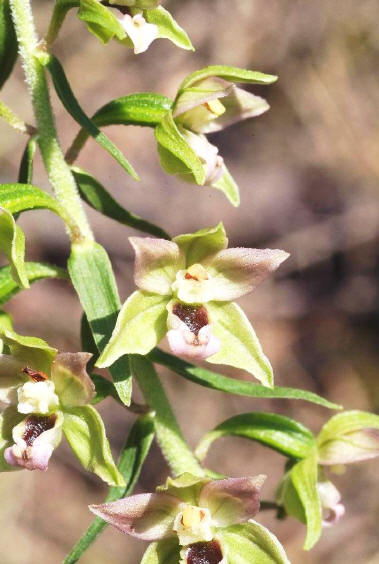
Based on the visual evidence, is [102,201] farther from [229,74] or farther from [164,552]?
[164,552]

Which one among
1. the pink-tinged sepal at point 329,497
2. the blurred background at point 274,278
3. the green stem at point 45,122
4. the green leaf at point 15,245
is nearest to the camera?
the green leaf at point 15,245

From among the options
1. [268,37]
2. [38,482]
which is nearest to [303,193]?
[268,37]

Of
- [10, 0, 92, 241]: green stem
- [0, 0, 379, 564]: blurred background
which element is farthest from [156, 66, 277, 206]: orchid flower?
[0, 0, 379, 564]: blurred background

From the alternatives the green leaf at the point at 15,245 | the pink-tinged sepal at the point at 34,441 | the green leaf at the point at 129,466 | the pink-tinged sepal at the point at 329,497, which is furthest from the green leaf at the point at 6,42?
the pink-tinged sepal at the point at 329,497

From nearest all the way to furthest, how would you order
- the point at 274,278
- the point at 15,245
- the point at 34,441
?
the point at 15,245 < the point at 34,441 < the point at 274,278

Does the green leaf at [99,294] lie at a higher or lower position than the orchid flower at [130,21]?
lower

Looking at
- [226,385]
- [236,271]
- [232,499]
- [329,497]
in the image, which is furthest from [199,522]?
[329,497]

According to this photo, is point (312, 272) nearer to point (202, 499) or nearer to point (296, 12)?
point (296, 12)

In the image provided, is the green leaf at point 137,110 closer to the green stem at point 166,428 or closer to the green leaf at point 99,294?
the green leaf at point 99,294
